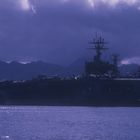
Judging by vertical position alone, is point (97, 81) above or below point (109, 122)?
above

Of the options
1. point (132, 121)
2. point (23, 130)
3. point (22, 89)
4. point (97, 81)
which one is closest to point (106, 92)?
point (97, 81)

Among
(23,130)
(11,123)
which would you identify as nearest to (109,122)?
(11,123)

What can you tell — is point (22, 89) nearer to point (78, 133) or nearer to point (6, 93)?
point (6, 93)

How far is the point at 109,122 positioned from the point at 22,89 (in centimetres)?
4867

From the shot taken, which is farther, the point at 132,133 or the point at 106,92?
the point at 106,92

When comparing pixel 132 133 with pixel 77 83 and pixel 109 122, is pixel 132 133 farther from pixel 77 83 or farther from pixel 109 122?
pixel 77 83

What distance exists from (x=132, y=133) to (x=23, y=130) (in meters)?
9.07

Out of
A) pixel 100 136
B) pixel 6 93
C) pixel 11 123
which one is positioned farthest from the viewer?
pixel 6 93

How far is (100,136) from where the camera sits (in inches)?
2505

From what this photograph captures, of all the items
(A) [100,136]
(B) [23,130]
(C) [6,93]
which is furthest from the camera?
(C) [6,93]

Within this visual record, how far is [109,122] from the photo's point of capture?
83.0 metres

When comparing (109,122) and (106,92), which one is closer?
(109,122)

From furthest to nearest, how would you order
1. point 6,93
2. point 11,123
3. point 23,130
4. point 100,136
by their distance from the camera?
1. point 6,93
2. point 11,123
3. point 23,130
4. point 100,136

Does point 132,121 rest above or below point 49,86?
below
